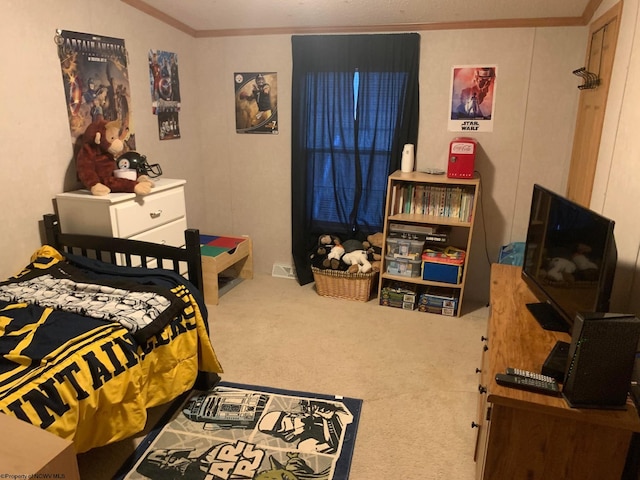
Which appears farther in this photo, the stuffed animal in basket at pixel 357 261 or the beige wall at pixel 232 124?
the stuffed animal in basket at pixel 357 261

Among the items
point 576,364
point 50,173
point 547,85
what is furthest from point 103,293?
point 547,85

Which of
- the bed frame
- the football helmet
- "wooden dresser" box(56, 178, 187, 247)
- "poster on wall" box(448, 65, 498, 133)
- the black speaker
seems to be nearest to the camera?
the black speaker

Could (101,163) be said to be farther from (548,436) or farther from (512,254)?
(512,254)

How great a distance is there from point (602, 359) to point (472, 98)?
2500mm

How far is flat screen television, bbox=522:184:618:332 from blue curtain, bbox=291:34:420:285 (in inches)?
62.6

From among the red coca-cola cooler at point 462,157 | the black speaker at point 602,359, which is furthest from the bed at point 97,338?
the red coca-cola cooler at point 462,157

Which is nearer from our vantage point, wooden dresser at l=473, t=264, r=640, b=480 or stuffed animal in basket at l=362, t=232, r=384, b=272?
wooden dresser at l=473, t=264, r=640, b=480

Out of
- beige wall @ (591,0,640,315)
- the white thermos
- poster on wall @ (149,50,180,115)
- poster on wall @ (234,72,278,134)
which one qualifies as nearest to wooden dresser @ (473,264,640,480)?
beige wall @ (591,0,640,315)

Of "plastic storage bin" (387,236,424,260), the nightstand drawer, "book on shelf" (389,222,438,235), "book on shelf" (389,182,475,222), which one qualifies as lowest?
"plastic storage bin" (387,236,424,260)

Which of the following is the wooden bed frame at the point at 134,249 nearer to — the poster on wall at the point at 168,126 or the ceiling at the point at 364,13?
the poster on wall at the point at 168,126

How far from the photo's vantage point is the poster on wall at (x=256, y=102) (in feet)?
A: 11.9

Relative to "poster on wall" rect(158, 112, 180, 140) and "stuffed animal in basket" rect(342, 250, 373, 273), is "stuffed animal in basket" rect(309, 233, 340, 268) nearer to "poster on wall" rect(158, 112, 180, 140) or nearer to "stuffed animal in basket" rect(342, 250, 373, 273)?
"stuffed animal in basket" rect(342, 250, 373, 273)

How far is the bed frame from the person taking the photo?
2309 millimetres

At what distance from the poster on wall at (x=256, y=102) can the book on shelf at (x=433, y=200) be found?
3.86 ft
